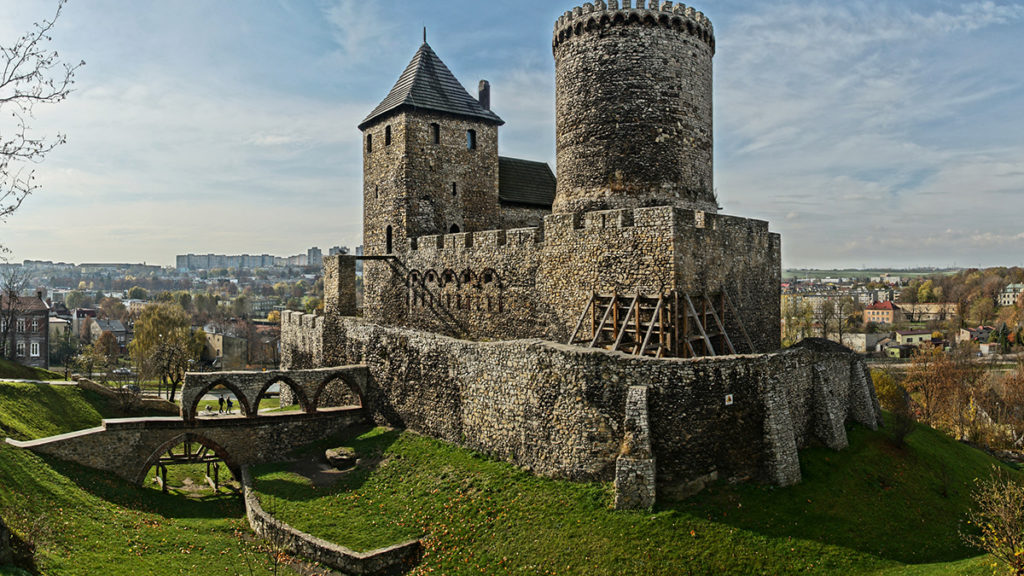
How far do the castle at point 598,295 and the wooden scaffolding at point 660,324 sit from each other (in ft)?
0.20

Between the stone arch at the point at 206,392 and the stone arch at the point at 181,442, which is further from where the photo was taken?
the stone arch at the point at 206,392

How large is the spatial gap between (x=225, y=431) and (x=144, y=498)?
3135mm

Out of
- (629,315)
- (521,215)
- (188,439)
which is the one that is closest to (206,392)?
(188,439)

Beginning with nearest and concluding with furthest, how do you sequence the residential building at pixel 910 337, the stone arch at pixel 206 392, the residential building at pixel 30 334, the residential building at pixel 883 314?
the stone arch at pixel 206 392 < the residential building at pixel 30 334 < the residential building at pixel 910 337 < the residential building at pixel 883 314

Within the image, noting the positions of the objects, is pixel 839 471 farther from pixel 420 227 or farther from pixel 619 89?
pixel 420 227

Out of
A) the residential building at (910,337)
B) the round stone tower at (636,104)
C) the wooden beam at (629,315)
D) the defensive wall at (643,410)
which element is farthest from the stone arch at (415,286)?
the residential building at (910,337)

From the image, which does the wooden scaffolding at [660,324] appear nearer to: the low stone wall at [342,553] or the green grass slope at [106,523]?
the low stone wall at [342,553]

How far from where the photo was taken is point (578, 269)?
62.3 ft

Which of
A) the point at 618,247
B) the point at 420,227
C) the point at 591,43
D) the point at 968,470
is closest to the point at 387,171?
the point at 420,227

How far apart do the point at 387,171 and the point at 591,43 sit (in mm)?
11912

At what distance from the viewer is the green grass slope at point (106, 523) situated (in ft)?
48.1

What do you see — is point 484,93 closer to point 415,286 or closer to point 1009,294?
point 415,286

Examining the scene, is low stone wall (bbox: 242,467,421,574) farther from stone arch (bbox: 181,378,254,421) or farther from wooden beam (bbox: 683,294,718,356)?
wooden beam (bbox: 683,294,718,356)

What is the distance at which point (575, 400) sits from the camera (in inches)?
600
